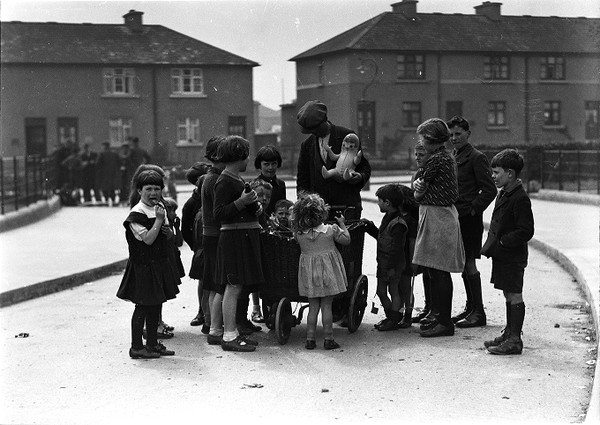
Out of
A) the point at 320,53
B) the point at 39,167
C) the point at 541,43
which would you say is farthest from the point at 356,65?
the point at 39,167

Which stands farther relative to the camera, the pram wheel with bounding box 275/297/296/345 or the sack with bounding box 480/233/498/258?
the pram wheel with bounding box 275/297/296/345

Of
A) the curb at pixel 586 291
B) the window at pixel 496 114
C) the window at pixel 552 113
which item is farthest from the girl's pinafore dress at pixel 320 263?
the window at pixel 552 113

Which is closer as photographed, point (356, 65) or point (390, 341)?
point (390, 341)

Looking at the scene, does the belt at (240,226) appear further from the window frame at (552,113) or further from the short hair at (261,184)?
the window frame at (552,113)

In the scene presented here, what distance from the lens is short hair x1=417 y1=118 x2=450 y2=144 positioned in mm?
7504

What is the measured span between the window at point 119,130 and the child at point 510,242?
41866 mm

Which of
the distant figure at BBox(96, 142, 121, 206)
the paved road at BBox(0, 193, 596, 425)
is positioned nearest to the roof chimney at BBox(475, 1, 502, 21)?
the distant figure at BBox(96, 142, 121, 206)

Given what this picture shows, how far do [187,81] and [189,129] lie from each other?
8.31 feet

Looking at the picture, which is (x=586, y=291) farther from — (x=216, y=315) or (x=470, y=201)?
(x=216, y=315)

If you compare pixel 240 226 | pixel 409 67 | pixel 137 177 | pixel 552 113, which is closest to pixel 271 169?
pixel 240 226

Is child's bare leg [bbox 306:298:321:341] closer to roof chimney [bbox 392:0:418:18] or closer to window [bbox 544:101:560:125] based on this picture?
roof chimney [bbox 392:0:418:18]

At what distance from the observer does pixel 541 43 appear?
49.2 meters

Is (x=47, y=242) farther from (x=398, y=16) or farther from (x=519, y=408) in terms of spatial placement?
(x=398, y=16)

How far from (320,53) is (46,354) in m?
43.8
